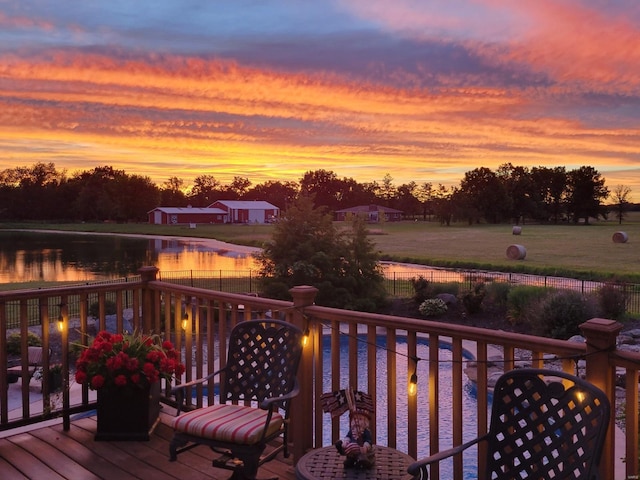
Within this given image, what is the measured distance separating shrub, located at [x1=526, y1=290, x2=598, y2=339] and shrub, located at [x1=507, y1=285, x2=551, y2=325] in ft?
3.01

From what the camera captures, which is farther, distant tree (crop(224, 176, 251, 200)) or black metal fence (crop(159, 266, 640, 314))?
distant tree (crop(224, 176, 251, 200))

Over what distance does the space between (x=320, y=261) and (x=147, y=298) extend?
11.7 m

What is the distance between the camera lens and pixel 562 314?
13.2 meters

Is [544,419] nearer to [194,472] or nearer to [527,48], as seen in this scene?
[194,472]

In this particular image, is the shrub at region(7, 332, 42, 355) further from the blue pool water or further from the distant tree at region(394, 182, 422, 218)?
the distant tree at region(394, 182, 422, 218)

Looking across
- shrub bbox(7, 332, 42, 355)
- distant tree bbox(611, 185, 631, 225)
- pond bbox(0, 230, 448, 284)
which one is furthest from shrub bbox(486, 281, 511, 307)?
distant tree bbox(611, 185, 631, 225)

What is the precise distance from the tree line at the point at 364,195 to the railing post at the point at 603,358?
2727 inches

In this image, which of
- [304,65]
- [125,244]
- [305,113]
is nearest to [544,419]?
[304,65]

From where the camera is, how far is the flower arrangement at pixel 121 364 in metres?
4.05

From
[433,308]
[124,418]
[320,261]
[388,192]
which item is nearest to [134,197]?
[388,192]

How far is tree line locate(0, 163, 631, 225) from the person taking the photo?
78.2 m

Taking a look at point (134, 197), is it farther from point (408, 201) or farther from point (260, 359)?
point (260, 359)

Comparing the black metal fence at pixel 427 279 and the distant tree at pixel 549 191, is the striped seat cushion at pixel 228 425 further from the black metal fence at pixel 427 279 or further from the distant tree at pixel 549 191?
the distant tree at pixel 549 191

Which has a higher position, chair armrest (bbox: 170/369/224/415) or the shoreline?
chair armrest (bbox: 170/369/224/415)
